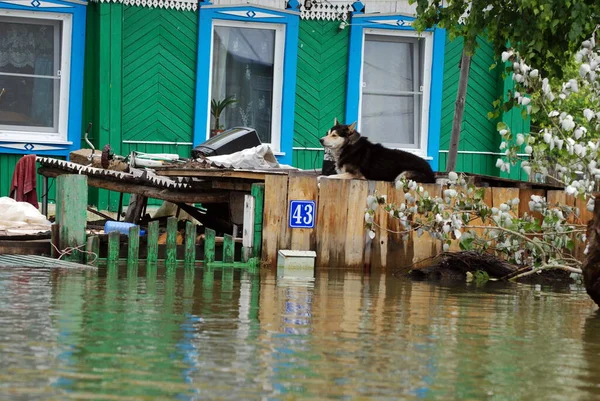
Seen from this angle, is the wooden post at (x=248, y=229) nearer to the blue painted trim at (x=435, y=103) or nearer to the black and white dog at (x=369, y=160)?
the black and white dog at (x=369, y=160)

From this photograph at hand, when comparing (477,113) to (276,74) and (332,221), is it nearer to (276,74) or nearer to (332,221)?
(276,74)

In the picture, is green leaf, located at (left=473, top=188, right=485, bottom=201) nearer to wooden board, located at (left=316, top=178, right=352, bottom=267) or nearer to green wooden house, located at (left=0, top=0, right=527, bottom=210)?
wooden board, located at (left=316, top=178, right=352, bottom=267)

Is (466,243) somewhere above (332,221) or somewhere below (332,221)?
below

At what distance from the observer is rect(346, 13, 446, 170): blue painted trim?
20375mm

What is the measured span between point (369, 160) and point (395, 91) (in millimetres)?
6164

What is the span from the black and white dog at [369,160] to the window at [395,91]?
5.21 meters

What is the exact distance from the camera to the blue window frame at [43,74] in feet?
63.2

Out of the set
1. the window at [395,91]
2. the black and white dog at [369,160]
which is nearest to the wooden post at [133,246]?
the black and white dog at [369,160]

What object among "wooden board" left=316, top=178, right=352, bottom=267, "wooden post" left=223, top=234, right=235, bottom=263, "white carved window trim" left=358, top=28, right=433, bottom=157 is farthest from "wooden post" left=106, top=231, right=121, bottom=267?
"white carved window trim" left=358, top=28, right=433, bottom=157

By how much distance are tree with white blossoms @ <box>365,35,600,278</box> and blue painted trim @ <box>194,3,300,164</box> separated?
655 centimetres

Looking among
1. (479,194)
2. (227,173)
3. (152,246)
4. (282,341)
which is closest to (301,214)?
(227,173)

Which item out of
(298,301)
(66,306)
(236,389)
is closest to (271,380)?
(236,389)

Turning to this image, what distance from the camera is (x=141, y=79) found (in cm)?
1953

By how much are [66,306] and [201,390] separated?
3.46 metres
